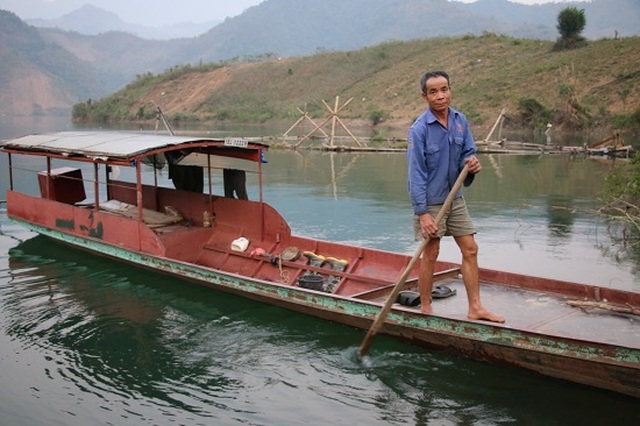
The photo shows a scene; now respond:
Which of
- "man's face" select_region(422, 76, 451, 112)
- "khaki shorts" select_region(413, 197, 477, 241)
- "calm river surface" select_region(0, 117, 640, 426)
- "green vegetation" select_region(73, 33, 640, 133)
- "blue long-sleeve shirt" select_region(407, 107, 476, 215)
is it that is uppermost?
"green vegetation" select_region(73, 33, 640, 133)

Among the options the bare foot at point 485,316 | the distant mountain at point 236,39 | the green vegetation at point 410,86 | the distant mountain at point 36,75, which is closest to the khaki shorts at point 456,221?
the bare foot at point 485,316

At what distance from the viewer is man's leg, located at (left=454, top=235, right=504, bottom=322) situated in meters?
6.05

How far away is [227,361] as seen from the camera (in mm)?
6820

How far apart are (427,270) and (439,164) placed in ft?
3.28

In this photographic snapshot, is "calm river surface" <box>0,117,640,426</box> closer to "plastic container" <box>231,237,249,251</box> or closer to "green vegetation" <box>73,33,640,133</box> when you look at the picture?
"plastic container" <box>231,237,249,251</box>

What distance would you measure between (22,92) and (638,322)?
10590 cm

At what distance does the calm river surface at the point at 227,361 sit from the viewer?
5.75 metres

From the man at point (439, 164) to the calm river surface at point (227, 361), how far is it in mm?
876

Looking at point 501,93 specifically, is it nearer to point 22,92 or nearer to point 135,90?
point 135,90

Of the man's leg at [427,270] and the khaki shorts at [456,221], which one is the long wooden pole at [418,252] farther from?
the man's leg at [427,270]

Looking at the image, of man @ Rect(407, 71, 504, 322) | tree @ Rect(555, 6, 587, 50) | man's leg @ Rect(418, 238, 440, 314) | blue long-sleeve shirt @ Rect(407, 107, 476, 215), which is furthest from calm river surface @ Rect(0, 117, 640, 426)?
tree @ Rect(555, 6, 587, 50)

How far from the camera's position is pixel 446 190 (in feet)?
19.5

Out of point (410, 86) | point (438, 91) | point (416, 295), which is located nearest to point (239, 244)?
point (416, 295)

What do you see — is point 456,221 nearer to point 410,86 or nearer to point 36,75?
point 410,86
